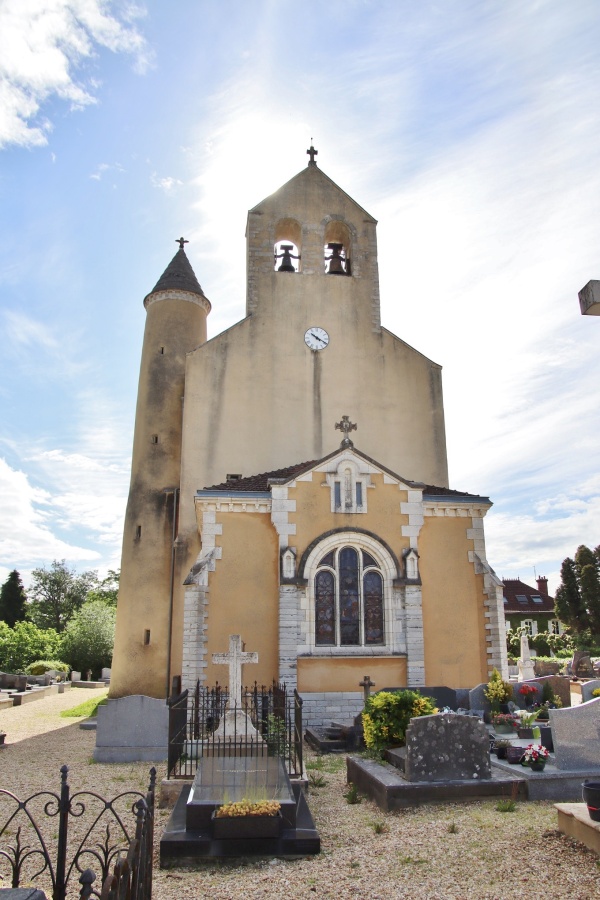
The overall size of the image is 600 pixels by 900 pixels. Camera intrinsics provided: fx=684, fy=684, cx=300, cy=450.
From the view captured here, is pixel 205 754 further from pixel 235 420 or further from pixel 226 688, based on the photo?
pixel 235 420

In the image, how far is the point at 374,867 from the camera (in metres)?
6.89

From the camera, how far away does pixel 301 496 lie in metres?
17.1

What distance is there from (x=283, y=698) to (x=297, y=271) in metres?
16.5

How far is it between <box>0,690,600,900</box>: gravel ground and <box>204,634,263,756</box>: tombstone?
1.22m

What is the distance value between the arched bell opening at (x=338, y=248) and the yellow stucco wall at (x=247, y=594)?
11.3m

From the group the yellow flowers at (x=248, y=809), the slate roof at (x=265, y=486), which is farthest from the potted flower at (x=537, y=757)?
the slate roof at (x=265, y=486)

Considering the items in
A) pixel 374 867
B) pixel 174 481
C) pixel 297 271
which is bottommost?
pixel 374 867

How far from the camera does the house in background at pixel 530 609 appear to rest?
183 feet

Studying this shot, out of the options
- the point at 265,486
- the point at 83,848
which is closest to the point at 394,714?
the point at 83,848

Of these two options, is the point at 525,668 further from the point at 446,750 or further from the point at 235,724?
the point at 235,724

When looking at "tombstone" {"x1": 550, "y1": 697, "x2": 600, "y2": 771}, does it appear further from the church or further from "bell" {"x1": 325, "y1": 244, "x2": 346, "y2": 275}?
"bell" {"x1": 325, "y1": 244, "x2": 346, "y2": 275}

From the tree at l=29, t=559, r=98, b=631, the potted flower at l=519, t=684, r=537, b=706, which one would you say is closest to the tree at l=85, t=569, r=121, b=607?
the tree at l=29, t=559, r=98, b=631

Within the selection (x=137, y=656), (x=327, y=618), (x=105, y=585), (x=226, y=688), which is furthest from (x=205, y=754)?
(x=105, y=585)

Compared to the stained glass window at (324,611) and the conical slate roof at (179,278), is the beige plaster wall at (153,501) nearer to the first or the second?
the conical slate roof at (179,278)
